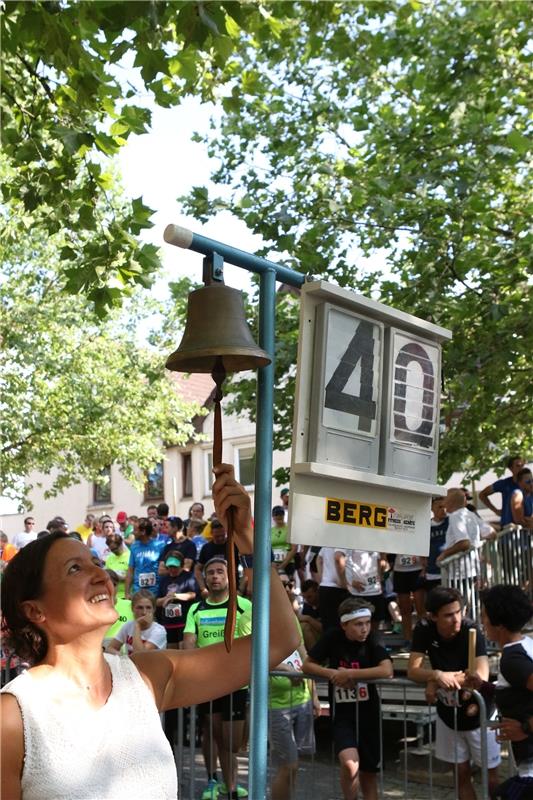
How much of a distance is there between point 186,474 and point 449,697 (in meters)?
33.1

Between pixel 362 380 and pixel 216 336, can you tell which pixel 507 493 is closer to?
pixel 362 380

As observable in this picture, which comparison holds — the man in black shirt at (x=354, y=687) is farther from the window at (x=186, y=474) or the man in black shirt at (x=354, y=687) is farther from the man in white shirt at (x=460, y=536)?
the window at (x=186, y=474)

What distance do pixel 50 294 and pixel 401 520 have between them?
25.7 meters

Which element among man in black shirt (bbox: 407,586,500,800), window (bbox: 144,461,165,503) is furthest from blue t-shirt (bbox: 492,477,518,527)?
window (bbox: 144,461,165,503)

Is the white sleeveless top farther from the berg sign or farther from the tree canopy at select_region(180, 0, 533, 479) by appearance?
the tree canopy at select_region(180, 0, 533, 479)

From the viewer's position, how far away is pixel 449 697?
7184mm

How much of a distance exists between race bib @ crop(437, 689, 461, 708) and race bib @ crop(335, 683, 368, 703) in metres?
0.61

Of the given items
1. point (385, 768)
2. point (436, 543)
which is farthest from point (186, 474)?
point (385, 768)

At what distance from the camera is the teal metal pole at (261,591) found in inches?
127

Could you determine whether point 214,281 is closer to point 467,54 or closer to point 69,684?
point 69,684

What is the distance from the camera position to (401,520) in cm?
378

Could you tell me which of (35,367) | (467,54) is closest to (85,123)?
(467,54)

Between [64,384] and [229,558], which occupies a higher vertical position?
[64,384]

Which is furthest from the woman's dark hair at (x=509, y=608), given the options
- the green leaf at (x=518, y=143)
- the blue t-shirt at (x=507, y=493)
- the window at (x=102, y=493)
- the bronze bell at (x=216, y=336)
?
the window at (x=102, y=493)
